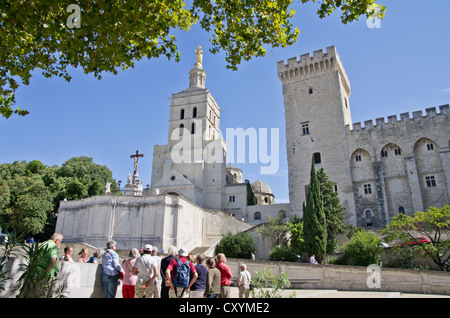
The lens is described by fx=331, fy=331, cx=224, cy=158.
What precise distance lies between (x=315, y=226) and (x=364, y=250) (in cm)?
409

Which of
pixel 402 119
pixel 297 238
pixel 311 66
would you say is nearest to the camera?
pixel 297 238

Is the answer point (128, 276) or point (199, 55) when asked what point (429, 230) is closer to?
point (128, 276)

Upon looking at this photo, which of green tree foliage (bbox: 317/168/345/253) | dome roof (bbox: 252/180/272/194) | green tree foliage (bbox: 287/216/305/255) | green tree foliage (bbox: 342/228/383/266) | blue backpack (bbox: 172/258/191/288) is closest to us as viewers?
blue backpack (bbox: 172/258/191/288)

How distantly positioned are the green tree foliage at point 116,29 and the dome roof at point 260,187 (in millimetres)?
45584

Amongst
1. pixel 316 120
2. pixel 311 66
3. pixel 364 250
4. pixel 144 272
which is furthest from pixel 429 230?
pixel 311 66

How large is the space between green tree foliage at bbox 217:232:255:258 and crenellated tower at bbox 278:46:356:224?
32.9 ft

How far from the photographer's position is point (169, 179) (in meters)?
43.8

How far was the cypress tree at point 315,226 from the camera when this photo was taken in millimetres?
23109

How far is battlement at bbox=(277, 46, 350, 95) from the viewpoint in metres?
38.4

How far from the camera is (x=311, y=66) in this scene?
3956 centimetres

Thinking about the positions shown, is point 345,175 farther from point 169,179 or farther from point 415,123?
point 169,179

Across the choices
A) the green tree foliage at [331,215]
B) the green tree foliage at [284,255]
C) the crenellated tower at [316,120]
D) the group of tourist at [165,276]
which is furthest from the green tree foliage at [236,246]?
the group of tourist at [165,276]

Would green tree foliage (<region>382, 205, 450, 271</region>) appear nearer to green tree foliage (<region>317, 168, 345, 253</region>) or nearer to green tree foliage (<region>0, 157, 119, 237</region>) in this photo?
green tree foliage (<region>317, 168, 345, 253</region>)

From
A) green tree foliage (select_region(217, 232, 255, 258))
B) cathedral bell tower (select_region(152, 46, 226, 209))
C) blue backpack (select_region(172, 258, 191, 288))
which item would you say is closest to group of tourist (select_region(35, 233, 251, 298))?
blue backpack (select_region(172, 258, 191, 288))
